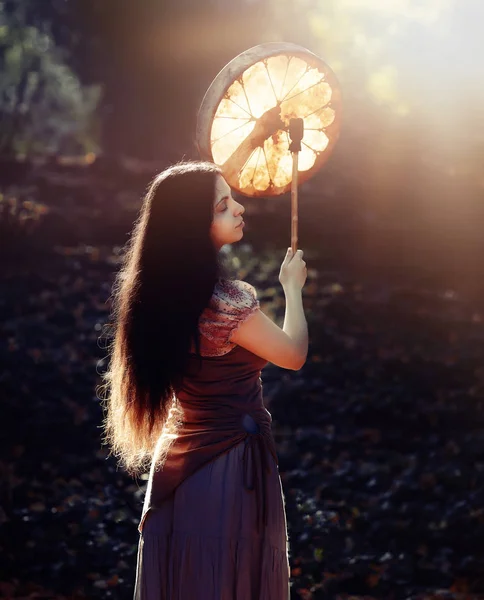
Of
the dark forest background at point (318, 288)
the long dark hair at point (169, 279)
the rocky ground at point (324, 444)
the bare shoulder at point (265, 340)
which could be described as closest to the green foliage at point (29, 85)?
the dark forest background at point (318, 288)

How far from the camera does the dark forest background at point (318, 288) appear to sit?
227 inches

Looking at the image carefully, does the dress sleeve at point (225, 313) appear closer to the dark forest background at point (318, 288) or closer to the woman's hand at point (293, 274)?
the woman's hand at point (293, 274)

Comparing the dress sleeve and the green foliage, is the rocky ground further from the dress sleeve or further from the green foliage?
the green foliage

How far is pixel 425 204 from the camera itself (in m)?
13.0

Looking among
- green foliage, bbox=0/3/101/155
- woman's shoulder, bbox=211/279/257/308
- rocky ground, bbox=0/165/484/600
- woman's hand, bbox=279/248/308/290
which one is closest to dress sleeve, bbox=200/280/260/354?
woman's shoulder, bbox=211/279/257/308

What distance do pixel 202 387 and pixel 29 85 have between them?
22.6 metres

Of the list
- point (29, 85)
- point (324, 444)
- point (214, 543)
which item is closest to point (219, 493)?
point (214, 543)

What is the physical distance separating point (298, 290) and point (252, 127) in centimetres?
59

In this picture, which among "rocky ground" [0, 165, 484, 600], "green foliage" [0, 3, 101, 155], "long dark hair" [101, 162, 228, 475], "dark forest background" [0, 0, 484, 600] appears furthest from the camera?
"green foliage" [0, 3, 101, 155]

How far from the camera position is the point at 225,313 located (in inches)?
104

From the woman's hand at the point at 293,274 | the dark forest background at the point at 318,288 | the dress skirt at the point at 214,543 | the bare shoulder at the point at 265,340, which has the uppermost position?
the dark forest background at the point at 318,288

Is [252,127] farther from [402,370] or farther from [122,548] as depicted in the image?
[402,370]

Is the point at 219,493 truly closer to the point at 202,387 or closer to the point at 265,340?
the point at 202,387

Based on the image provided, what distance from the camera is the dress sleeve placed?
2.63m
